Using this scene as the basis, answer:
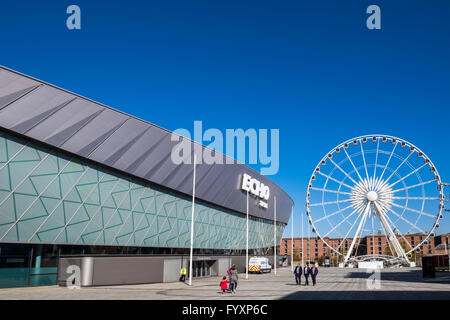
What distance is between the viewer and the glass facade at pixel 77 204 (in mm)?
24250

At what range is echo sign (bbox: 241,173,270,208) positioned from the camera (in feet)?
170

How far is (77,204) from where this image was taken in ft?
91.9

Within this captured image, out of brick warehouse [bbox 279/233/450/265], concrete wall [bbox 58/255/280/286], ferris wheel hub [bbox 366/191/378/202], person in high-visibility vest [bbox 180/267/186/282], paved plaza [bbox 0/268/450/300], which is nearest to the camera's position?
paved plaza [bbox 0/268/450/300]

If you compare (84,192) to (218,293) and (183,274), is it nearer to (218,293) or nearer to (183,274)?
(183,274)

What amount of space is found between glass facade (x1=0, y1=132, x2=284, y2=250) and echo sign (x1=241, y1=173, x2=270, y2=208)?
1276cm

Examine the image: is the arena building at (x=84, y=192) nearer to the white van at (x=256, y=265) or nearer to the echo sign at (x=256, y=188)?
the white van at (x=256, y=265)

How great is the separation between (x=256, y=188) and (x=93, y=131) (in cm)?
3105

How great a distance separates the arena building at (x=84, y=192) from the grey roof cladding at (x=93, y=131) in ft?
0.22

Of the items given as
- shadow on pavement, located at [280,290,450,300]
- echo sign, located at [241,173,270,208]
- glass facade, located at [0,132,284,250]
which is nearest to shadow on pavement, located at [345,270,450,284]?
shadow on pavement, located at [280,290,450,300]

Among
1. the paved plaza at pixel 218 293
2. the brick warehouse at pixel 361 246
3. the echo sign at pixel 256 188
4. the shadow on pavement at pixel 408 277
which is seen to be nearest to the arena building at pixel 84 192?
the paved plaza at pixel 218 293

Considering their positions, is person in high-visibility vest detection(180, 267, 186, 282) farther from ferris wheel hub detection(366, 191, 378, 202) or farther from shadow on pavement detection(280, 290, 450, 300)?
ferris wheel hub detection(366, 191, 378, 202)
